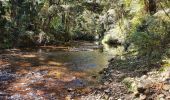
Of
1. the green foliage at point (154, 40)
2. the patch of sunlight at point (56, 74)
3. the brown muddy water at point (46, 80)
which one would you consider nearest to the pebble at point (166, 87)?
the brown muddy water at point (46, 80)

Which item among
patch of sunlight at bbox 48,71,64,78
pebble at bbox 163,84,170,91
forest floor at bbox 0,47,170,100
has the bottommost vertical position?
patch of sunlight at bbox 48,71,64,78

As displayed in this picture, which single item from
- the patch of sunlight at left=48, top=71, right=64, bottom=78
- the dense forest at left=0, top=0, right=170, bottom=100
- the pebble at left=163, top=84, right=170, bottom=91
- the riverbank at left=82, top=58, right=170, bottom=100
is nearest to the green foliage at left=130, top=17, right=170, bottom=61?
the dense forest at left=0, top=0, right=170, bottom=100

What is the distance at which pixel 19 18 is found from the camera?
35.2 m

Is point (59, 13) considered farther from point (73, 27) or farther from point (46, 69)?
point (46, 69)

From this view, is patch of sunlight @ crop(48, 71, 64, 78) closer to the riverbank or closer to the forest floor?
the forest floor

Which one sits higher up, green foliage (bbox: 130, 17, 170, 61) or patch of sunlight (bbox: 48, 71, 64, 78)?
green foliage (bbox: 130, 17, 170, 61)

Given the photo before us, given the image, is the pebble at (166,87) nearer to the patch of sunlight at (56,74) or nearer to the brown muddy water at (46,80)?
the brown muddy water at (46,80)

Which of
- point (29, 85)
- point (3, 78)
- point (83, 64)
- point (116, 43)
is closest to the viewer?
point (29, 85)

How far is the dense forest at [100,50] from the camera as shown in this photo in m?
10.3

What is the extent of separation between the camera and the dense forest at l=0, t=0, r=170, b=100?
33.9 ft

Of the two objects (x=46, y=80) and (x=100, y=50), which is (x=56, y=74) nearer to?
(x=46, y=80)

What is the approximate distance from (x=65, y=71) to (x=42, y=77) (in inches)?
78.7

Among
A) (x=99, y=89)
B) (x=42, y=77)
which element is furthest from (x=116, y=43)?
(x=99, y=89)

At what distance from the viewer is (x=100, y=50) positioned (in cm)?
2870
